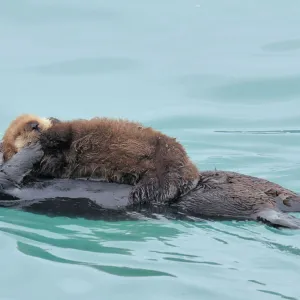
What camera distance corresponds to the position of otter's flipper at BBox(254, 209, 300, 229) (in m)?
4.08

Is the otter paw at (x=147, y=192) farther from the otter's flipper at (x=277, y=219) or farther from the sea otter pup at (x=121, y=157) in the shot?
the otter's flipper at (x=277, y=219)

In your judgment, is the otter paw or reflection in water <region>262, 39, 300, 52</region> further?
reflection in water <region>262, 39, 300, 52</region>

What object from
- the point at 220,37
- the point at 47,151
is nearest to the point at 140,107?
the point at 220,37

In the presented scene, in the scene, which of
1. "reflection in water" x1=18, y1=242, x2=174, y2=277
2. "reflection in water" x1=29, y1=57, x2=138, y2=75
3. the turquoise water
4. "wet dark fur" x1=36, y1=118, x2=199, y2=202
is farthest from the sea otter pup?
"reflection in water" x1=29, y1=57, x2=138, y2=75

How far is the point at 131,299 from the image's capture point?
3.36 m

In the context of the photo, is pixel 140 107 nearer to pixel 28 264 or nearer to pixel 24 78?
pixel 24 78

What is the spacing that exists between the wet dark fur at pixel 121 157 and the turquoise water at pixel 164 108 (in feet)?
0.85

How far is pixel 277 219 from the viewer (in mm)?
4129

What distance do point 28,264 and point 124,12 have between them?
602 centimetres

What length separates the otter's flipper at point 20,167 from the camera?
4.48m

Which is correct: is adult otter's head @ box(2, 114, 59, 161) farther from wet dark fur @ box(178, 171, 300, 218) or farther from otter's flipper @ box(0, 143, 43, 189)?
wet dark fur @ box(178, 171, 300, 218)

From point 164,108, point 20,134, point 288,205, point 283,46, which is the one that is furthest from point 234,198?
point 283,46

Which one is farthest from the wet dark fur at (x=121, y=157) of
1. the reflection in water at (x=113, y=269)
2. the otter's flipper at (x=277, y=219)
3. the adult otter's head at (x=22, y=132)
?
the reflection in water at (x=113, y=269)

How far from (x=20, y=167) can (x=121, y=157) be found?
624mm
